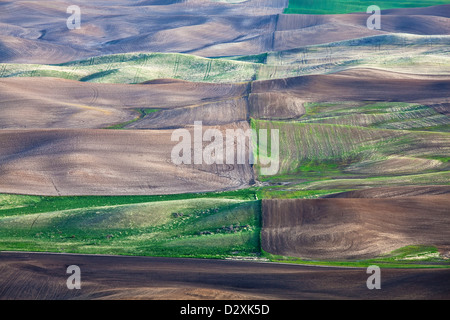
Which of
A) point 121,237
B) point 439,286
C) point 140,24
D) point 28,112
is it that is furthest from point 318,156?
point 140,24

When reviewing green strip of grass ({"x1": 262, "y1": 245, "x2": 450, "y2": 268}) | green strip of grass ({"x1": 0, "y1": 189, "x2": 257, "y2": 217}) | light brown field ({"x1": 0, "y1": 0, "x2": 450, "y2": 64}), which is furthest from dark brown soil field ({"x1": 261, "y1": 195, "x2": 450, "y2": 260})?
light brown field ({"x1": 0, "y1": 0, "x2": 450, "y2": 64})

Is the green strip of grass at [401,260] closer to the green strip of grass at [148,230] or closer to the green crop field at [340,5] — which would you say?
the green strip of grass at [148,230]

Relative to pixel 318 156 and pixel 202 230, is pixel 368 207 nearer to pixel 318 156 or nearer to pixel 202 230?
pixel 202 230

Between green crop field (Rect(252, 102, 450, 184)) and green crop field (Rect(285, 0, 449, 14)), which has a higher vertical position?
green crop field (Rect(285, 0, 449, 14))

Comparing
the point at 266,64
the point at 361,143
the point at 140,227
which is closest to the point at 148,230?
the point at 140,227

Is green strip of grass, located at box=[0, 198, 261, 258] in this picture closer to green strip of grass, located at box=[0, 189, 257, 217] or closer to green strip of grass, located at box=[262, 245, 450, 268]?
green strip of grass, located at box=[0, 189, 257, 217]

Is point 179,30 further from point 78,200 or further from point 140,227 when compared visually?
point 140,227

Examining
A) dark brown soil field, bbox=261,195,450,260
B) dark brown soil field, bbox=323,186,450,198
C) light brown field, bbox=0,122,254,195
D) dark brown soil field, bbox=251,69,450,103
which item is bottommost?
dark brown soil field, bbox=261,195,450,260
